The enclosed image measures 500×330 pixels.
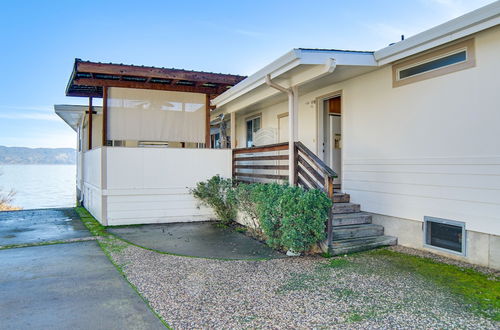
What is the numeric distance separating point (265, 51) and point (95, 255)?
47.4 ft

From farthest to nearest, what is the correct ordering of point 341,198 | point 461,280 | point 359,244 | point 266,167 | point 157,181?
point 157,181, point 266,167, point 341,198, point 359,244, point 461,280

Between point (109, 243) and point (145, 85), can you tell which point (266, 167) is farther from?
point (145, 85)

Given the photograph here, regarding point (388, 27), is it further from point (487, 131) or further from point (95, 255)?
point (95, 255)

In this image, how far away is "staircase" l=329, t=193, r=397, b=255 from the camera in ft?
17.5

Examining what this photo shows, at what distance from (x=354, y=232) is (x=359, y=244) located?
28cm

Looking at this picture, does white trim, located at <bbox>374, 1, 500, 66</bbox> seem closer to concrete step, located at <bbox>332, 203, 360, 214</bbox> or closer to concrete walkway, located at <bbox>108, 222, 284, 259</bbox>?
concrete step, located at <bbox>332, 203, 360, 214</bbox>

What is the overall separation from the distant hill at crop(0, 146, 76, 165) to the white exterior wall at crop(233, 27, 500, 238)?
159ft

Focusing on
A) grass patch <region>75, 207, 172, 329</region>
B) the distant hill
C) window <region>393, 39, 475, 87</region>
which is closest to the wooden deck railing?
window <region>393, 39, 475, 87</region>

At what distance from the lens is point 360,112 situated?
6.54 m

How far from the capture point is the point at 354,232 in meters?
5.64

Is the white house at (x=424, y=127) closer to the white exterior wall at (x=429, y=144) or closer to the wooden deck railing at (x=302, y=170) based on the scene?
the white exterior wall at (x=429, y=144)

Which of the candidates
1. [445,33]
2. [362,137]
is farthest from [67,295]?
[445,33]

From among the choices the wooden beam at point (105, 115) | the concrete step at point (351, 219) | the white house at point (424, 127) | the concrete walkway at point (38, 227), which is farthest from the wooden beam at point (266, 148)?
the concrete walkway at point (38, 227)

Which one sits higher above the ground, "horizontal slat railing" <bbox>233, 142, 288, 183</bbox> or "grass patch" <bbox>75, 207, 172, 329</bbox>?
"horizontal slat railing" <bbox>233, 142, 288, 183</bbox>
